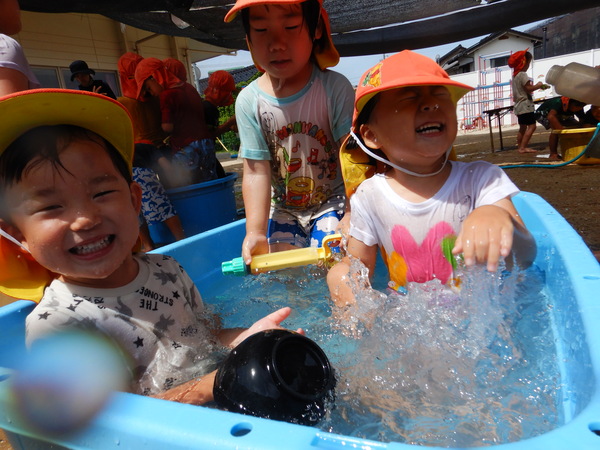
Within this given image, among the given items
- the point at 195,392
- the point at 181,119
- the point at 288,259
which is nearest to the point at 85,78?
the point at 181,119

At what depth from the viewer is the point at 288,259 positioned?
1824mm

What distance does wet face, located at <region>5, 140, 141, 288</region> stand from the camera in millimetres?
1080

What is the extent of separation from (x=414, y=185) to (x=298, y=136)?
2.54 ft

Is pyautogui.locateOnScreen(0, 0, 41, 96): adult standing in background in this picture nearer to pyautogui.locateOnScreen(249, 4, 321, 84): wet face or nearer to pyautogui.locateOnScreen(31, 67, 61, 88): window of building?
pyautogui.locateOnScreen(249, 4, 321, 84): wet face

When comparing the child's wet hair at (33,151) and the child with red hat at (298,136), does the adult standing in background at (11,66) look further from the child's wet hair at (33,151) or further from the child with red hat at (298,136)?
the child with red hat at (298,136)

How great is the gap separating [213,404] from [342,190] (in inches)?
59.4

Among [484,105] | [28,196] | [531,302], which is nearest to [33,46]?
[28,196]

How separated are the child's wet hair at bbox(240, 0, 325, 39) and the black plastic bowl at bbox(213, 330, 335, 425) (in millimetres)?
1436

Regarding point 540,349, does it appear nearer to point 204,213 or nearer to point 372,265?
point 372,265

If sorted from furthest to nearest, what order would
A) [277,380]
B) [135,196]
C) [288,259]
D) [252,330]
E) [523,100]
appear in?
[523,100] → [288,259] → [135,196] → [252,330] → [277,380]

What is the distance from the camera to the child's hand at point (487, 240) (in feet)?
3.55

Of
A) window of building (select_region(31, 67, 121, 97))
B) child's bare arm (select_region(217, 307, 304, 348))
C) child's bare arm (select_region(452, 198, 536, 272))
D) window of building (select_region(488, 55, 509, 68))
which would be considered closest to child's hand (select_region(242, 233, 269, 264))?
child's bare arm (select_region(217, 307, 304, 348))

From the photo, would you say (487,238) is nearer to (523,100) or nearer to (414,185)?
(414,185)

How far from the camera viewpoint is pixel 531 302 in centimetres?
149
